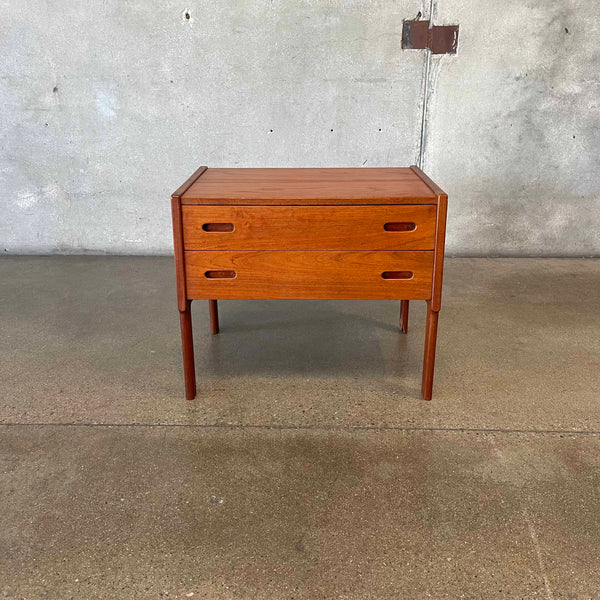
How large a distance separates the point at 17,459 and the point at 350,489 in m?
0.89

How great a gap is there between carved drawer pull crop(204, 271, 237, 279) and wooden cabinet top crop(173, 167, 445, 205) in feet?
0.70

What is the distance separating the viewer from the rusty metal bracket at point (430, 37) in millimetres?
3090

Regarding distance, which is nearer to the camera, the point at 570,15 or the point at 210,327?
the point at 210,327

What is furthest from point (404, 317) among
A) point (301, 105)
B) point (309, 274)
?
point (301, 105)

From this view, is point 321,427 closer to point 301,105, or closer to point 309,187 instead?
point 309,187

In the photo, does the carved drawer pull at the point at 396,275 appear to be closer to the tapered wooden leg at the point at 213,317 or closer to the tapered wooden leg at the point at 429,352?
the tapered wooden leg at the point at 429,352

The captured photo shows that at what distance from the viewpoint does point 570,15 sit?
3064 millimetres

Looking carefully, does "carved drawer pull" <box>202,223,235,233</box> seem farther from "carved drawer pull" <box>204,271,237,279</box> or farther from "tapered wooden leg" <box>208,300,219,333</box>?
"tapered wooden leg" <box>208,300,219,333</box>

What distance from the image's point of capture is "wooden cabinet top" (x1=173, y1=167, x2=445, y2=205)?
1.76m

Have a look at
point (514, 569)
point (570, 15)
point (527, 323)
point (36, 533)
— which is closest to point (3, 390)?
point (36, 533)

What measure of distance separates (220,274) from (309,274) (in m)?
0.27

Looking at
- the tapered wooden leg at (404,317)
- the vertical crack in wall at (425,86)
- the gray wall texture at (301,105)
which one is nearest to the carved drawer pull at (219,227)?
the tapered wooden leg at (404,317)

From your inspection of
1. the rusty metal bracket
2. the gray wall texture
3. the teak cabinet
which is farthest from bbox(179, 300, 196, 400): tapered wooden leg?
the rusty metal bracket

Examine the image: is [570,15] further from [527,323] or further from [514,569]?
[514,569]
